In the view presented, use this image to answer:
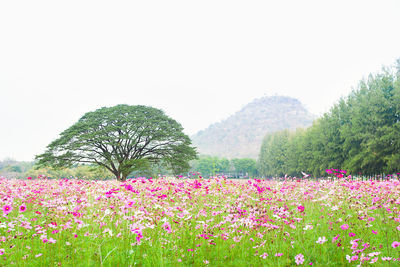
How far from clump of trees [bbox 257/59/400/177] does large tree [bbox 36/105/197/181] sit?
18516 mm

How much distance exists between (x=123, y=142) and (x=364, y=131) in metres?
27.8

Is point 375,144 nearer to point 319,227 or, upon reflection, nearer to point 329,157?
point 329,157

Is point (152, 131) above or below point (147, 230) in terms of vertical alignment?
above

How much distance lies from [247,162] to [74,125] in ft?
268

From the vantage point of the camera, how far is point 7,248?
506 centimetres

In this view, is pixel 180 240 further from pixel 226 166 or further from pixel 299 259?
pixel 226 166

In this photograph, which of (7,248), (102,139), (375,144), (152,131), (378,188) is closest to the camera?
(7,248)

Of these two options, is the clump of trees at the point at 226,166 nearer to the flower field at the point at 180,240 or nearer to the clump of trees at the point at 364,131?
the clump of trees at the point at 364,131

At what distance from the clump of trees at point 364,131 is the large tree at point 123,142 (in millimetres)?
18516

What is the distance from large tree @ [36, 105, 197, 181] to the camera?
96.7 ft

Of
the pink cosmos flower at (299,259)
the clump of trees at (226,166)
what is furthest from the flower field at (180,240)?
the clump of trees at (226,166)

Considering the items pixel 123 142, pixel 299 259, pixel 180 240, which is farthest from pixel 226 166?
pixel 299 259

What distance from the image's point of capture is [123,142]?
31.0 metres

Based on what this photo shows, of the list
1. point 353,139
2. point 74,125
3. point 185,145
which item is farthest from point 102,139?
point 353,139
